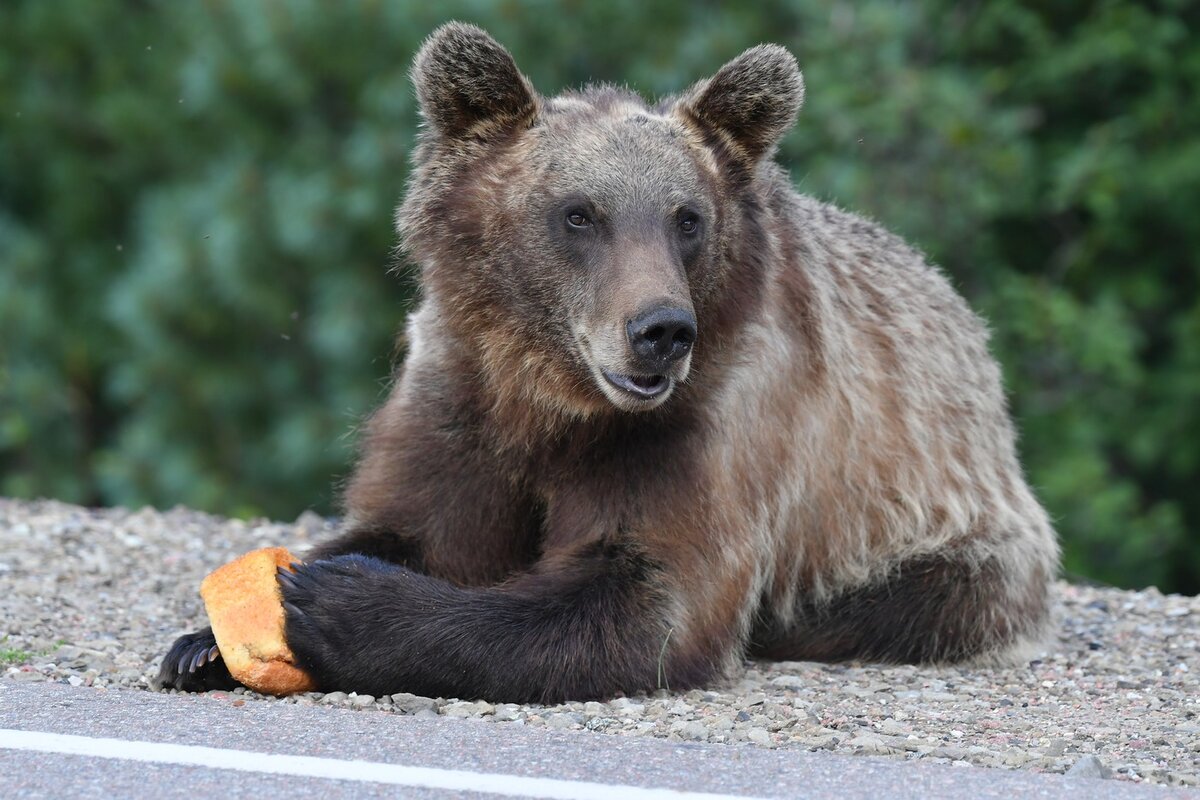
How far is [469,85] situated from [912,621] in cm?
248

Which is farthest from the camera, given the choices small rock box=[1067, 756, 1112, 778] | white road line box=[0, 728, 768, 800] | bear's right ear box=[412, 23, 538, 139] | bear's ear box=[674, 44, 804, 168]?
bear's ear box=[674, 44, 804, 168]

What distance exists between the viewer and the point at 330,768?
408 cm

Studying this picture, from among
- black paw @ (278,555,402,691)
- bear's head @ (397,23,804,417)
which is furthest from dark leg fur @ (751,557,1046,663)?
black paw @ (278,555,402,691)

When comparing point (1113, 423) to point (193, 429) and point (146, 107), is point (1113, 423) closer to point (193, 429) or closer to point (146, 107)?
point (193, 429)

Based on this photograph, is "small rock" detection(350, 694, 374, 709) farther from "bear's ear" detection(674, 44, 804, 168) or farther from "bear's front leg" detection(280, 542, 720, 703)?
"bear's ear" detection(674, 44, 804, 168)

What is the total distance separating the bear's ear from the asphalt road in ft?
7.20

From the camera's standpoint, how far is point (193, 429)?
14.7 metres

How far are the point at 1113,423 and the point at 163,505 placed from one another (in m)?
7.42

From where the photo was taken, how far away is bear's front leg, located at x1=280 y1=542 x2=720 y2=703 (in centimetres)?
508

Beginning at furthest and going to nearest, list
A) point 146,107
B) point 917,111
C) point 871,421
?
point 146,107 < point 917,111 < point 871,421

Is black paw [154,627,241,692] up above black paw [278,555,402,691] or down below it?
below

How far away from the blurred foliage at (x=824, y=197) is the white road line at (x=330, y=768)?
27.0ft

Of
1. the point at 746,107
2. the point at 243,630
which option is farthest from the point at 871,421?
the point at 243,630

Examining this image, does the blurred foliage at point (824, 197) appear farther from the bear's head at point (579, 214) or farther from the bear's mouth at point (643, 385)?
the bear's mouth at point (643, 385)
